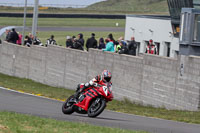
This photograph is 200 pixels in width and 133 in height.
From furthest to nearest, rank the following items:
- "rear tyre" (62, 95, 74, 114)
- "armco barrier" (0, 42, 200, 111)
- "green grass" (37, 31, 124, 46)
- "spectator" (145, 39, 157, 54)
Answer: "green grass" (37, 31, 124, 46) < "spectator" (145, 39, 157, 54) < "armco barrier" (0, 42, 200, 111) < "rear tyre" (62, 95, 74, 114)

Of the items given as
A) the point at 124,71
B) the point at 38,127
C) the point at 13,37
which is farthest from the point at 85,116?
the point at 13,37

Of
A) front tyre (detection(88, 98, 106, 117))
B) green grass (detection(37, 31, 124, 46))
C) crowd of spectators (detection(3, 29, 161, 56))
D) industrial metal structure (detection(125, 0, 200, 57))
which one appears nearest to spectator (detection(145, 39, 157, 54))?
crowd of spectators (detection(3, 29, 161, 56))

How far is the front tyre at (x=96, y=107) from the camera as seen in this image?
13.9 m

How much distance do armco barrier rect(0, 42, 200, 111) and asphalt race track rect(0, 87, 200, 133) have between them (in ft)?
9.95

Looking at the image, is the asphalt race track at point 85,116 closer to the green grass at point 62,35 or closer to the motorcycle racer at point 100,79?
the motorcycle racer at point 100,79

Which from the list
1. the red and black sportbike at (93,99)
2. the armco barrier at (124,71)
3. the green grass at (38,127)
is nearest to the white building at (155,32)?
the armco barrier at (124,71)

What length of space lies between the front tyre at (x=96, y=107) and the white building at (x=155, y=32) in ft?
64.4

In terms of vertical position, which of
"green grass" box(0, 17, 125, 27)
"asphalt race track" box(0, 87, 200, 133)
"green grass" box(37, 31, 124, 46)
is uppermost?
"green grass" box(0, 17, 125, 27)

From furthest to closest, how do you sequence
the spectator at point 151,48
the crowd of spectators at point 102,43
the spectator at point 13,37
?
1. the spectator at point 13,37
2. the spectator at point 151,48
3. the crowd of spectators at point 102,43

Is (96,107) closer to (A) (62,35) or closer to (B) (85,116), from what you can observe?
(B) (85,116)

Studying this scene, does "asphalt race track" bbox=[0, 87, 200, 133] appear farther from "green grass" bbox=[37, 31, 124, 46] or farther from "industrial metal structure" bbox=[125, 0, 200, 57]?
"green grass" bbox=[37, 31, 124, 46]

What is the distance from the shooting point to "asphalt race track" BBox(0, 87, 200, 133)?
13.3 metres

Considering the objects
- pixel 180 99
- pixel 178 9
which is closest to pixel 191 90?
pixel 180 99

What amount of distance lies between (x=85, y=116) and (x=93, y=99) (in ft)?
2.84
